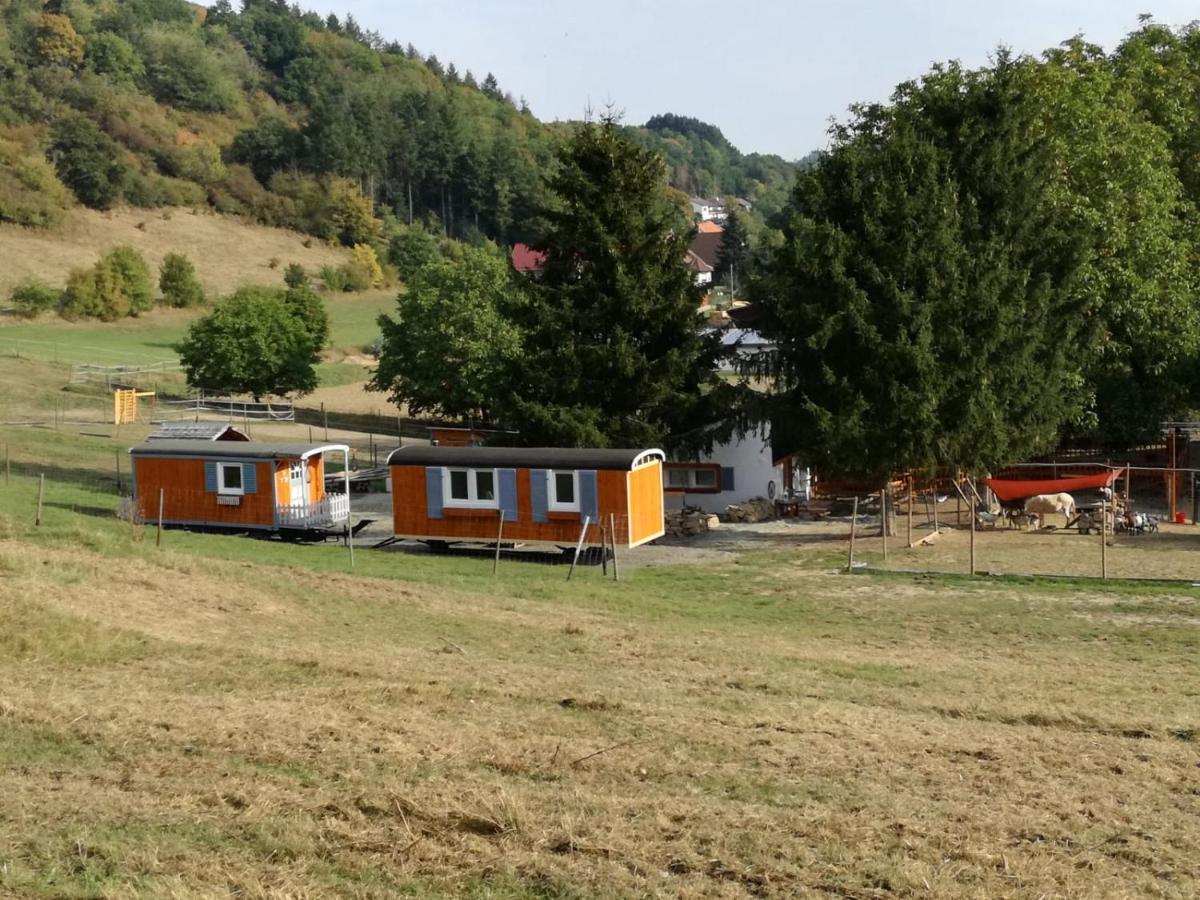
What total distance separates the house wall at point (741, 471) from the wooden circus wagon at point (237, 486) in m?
11.5

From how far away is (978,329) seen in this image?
1326 inches

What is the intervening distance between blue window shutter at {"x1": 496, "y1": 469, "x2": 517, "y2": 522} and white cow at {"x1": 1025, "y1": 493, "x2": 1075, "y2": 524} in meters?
14.7

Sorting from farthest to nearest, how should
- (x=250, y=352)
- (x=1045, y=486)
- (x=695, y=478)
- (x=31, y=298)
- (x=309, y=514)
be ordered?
(x=31, y=298), (x=250, y=352), (x=695, y=478), (x=1045, y=486), (x=309, y=514)

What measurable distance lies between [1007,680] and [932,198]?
1874 centimetres

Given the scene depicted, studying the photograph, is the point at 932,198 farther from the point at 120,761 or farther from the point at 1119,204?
the point at 120,761

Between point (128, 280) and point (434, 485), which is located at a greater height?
point (128, 280)

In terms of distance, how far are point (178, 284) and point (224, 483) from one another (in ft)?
235

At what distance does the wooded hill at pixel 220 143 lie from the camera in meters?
127

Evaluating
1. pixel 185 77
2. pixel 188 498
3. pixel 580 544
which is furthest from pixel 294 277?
pixel 185 77

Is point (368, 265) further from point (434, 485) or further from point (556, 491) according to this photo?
point (556, 491)

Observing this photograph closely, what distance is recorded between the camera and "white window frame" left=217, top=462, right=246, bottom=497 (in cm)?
3291

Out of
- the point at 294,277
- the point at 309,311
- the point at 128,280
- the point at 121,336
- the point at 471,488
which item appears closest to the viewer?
the point at 471,488

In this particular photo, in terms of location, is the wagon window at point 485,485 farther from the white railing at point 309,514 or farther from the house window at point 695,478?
the house window at point 695,478

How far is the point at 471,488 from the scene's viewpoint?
3188 centimetres
